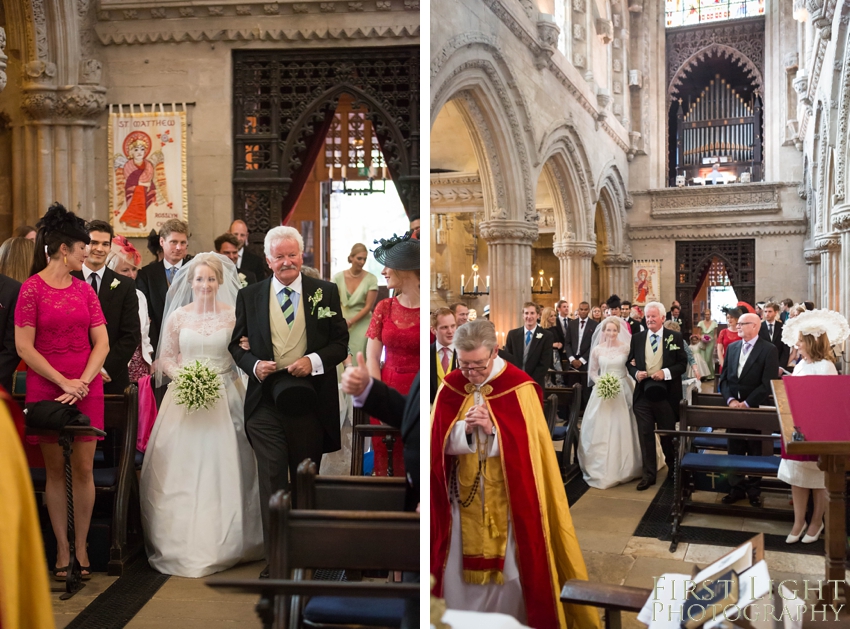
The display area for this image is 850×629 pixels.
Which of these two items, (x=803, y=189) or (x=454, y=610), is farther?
(x=803, y=189)

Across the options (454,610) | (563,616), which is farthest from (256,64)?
(563,616)

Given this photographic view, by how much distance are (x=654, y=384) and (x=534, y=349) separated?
968 mm

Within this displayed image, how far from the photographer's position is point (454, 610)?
2582mm

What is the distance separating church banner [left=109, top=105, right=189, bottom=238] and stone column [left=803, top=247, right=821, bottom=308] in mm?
2828

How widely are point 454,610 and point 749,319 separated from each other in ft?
8.28

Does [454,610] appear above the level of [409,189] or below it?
below

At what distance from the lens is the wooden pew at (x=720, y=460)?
353 centimetres

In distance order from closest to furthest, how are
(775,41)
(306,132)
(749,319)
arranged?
(306,132) < (775,41) < (749,319)

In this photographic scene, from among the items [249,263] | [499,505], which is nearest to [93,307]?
[249,263]

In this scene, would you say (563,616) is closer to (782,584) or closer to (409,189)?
(782,584)

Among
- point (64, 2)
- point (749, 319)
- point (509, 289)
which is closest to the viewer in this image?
point (64, 2)

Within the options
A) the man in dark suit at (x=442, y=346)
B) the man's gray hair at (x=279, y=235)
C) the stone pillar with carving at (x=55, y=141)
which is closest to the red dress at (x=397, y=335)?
the man in dark suit at (x=442, y=346)

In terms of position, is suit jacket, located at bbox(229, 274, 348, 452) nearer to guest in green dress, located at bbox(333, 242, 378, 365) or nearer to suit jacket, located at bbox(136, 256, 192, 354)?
guest in green dress, located at bbox(333, 242, 378, 365)

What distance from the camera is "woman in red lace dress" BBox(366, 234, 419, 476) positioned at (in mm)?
2469
